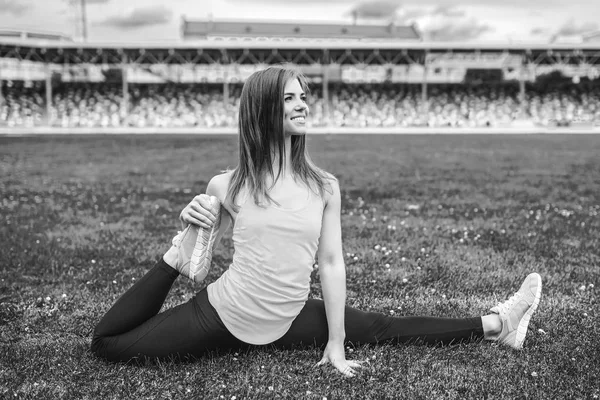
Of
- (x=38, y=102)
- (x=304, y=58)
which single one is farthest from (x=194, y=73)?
(x=38, y=102)

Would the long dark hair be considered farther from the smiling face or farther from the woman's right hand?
the woman's right hand

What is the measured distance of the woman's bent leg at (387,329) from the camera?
353cm

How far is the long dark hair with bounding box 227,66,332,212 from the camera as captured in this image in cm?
313

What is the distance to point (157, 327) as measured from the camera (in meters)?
3.31

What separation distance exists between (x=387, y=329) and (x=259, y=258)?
99 centimetres

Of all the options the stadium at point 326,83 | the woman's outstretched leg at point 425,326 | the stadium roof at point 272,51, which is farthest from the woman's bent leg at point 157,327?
the stadium roof at point 272,51

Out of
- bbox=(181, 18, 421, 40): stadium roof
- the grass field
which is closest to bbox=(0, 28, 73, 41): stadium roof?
bbox=(181, 18, 421, 40): stadium roof

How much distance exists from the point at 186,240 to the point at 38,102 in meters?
44.0

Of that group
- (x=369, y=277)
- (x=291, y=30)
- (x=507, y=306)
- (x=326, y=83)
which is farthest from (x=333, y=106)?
(x=507, y=306)

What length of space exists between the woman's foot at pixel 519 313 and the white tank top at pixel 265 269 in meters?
1.31

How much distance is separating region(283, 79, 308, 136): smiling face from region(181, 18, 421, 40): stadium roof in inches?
2710

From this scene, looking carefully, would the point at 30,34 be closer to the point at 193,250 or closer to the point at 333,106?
the point at 333,106

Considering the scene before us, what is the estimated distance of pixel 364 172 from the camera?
43.4ft

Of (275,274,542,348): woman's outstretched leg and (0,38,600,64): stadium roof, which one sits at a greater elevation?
(0,38,600,64): stadium roof
